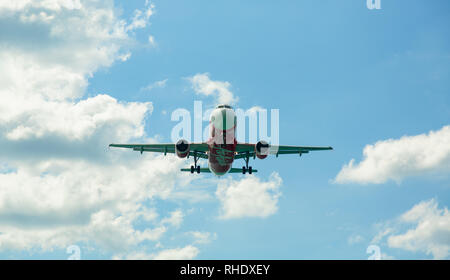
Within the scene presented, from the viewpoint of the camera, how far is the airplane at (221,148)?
42750 mm

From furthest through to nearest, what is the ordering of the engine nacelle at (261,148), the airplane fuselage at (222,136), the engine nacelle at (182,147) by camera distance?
the engine nacelle at (261,148)
the engine nacelle at (182,147)
the airplane fuselage at (222,136)

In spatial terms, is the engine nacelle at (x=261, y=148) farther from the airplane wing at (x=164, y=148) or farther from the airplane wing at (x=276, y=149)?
the airplane wing at (x=164, y=148)

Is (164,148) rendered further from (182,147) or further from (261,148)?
(261,148)

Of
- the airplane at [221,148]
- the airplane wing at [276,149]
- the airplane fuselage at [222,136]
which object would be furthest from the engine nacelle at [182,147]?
the airplane wing at [276,149]

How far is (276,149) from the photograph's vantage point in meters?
51.4

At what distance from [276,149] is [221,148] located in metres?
9.25

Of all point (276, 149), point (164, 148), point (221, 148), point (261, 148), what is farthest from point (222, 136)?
point (164, 148)
